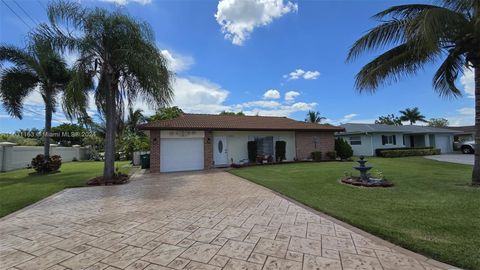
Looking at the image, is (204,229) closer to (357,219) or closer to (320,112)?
(357,219)

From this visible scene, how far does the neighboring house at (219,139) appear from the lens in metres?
16.0

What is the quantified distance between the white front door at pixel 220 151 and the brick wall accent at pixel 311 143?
599 cm

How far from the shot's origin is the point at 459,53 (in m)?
8.40

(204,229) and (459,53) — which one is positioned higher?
(459,53)

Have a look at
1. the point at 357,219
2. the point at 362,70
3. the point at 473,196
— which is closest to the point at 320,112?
the point at 362,70

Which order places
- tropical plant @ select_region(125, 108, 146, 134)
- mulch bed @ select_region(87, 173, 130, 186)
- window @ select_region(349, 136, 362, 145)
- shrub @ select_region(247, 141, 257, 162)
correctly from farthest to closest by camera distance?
1. tropical plant @ select_region(125, 108, 146, 134)
2. window @ select_region(349, 136, 362, 145)
3. shrub @ select_region(247, 141, 257, 162)
4. mulch bed @ select_region(87, 173, 130, 186)

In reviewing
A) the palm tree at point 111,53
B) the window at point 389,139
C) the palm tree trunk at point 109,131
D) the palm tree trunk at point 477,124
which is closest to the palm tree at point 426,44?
the palm tree trunk at point 477,124

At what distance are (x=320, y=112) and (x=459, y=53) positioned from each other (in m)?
32.9

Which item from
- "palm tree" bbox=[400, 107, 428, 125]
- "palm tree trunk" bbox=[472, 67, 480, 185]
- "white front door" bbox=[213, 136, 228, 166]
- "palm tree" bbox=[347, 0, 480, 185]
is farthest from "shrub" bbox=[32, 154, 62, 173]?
"palm tree" bbox=[400, 107, 428, 125]

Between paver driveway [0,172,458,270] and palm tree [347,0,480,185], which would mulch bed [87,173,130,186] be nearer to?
paver driveway [0,172,458,270]

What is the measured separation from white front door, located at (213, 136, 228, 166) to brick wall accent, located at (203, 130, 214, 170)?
1.89 feet

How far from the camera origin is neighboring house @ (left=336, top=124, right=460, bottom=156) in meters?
26.0

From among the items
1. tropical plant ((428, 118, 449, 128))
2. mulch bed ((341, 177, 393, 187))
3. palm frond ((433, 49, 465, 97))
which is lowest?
mulch bed ((341, 177, 393, 187))

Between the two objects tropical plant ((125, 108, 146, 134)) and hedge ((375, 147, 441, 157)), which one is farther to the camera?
tropical plant ((125, 108, 146, 134))
